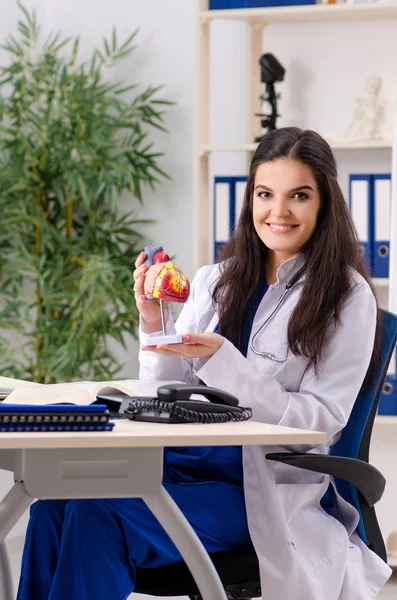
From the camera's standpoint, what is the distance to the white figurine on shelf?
337 cm

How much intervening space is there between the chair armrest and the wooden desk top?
10.4 inches

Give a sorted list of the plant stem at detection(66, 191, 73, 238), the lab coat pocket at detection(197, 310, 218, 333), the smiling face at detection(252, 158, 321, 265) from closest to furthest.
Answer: the smiling face at detection(252, 158, 321, 265) < the lab coat pocket at detection(197, 310, 218, 333) < the plant stem at detection(66, 191, 73, 238)

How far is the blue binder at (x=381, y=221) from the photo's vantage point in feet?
10.4

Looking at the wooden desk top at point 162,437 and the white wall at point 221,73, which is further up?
the white wall at point 221,73

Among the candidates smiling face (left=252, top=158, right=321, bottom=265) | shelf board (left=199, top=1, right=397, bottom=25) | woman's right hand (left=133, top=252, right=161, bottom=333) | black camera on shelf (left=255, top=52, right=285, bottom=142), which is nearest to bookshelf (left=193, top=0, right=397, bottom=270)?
shelf board (left=199, top=1, right=397, bottom=25)

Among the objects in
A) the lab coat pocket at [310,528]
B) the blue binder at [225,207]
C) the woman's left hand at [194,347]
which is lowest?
the lab coat pocket at [310,528]

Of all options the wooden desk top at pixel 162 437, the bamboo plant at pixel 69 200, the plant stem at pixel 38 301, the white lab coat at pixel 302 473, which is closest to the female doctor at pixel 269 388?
the white lab coat at pixel 302 473

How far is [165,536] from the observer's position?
163 cm

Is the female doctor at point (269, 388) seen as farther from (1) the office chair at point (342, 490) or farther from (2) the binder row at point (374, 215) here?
(2) the binder row at point (374, 215)

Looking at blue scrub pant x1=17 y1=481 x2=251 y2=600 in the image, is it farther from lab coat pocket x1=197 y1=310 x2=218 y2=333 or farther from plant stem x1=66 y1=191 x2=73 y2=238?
plant stem x1=66 y1=191 x2=73 y2=238

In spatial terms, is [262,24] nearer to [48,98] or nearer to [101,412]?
[48,98]

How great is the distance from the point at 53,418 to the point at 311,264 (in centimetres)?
82

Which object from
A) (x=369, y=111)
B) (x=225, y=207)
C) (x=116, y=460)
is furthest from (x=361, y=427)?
(x=369, y=111)

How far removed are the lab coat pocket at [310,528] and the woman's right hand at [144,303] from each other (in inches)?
15.2
